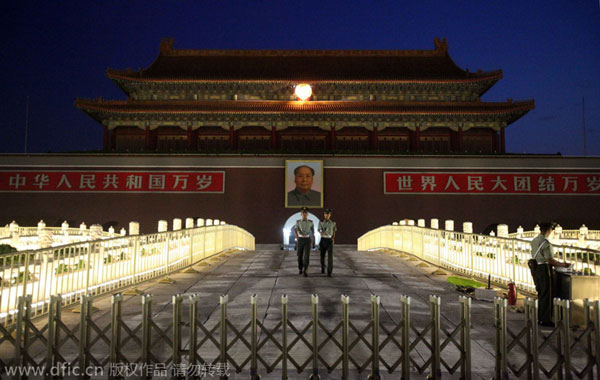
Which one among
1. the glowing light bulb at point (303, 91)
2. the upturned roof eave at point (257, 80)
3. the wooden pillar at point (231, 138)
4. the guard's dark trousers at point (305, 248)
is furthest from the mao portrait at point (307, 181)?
the guard's dark trousers at point (305, 248)

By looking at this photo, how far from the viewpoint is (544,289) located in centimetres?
587

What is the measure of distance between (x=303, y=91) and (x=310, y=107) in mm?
2081

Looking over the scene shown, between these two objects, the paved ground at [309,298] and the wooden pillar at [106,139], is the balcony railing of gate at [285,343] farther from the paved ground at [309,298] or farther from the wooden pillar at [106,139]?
the wooden pillar at [106,139]

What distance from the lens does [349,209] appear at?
80.8ft

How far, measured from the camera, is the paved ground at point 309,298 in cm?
493

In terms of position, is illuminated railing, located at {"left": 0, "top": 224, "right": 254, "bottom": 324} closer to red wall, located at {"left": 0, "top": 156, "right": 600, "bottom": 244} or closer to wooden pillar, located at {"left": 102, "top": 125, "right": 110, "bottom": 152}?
red wall, located at {"left": 0, "top": 156, "right": 600, "bottom": 244}

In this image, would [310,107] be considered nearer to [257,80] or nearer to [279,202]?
[257,80]

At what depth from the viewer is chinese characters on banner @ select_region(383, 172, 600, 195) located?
24234 millimetres

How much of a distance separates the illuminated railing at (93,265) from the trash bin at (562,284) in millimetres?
6580

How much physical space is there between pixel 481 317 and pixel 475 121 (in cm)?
2309

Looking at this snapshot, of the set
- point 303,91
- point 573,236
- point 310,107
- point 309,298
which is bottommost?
point 309,298

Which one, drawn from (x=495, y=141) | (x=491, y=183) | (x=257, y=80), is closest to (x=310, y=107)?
(x=257, y=80)

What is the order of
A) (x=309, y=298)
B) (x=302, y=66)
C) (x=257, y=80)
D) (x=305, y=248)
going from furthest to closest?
(x=302, y=66) → (x=257, y=80) → (x=305, y=248) → (x=309, y=298)

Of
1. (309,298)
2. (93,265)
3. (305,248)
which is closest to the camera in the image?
(93,265)
